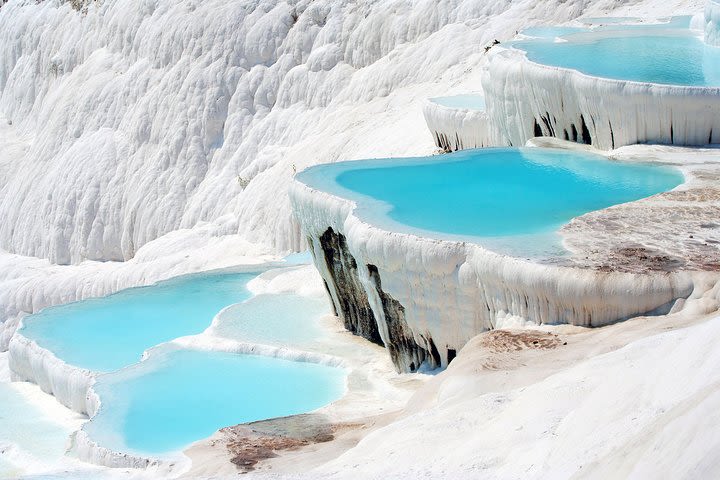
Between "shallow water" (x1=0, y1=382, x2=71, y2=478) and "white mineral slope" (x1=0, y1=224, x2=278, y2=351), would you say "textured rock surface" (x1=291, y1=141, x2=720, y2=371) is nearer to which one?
"shallow water" (x1=0, y1=382, x2=71, y2=478)

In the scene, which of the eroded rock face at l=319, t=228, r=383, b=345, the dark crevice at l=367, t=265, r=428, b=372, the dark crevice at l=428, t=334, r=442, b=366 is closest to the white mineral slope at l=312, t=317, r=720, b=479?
the dark crevice at l=428, t=334, r=442, b=366

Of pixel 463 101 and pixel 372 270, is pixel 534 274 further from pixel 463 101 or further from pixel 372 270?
pixel 463 101

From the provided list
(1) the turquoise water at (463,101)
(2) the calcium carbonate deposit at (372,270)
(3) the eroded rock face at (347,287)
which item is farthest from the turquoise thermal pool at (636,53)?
(3) the eroded rock face at (347,287)

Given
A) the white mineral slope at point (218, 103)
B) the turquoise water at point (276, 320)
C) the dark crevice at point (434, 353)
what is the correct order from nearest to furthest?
the dark crevice at point (434, 353)
the turquoise water at point (276, 320)
the white mineral slope at point (218, 103)

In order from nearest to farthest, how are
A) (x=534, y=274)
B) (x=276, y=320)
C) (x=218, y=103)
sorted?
(x=534, y=274)
(x=276, y=320)
(x=218, y=103)

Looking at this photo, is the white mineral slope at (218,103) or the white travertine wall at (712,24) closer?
the white travertine wall at (712,24)

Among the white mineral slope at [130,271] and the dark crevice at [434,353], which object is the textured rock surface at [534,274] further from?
the white mineral slope at [130,271]

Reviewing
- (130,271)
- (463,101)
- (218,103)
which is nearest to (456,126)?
(463,101)
